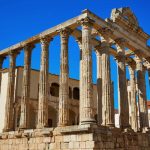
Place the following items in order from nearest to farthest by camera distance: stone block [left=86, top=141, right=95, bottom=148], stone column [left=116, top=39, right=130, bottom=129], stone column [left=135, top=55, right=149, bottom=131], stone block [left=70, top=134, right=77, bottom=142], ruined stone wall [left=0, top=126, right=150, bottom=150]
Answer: stone block [left=86, top=141, right=95, bottom=148] < ruined stone wall [left=0, top=126, right=150, bottom=150] < stone block [left=70, top=134, right=77, bottom=142] < stone column [left=116, top=39, right=130, bottom=129] < stone column [left=135, top=55, right=149, bottom=131]

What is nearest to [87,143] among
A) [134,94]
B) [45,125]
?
[45,125]

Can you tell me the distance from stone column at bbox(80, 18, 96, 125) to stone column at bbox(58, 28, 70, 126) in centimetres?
177

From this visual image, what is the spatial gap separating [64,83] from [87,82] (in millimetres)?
2324

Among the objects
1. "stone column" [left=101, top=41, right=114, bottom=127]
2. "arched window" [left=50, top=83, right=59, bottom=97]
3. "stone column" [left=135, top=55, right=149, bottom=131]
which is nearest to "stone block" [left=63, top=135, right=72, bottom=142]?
"stone column" [left=101, top=41, right=114, bottom=127]

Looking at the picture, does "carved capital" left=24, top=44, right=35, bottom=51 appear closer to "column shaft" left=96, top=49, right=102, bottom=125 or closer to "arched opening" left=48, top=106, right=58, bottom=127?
"column shaft" left=96, top=49, right=102, bottom=125

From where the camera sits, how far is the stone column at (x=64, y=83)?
750 inches

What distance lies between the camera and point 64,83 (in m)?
19.8

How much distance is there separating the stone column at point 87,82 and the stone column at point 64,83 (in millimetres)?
1766

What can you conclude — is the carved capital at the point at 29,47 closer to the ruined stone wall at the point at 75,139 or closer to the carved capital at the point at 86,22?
the carved capital at the point at 86,22

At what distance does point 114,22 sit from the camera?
22172 millimetres

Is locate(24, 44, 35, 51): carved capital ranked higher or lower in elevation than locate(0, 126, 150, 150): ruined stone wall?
higher

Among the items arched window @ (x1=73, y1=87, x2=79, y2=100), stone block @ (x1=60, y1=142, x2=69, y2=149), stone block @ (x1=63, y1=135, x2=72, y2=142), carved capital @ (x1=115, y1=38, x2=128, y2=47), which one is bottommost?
stone block @ (x1=60, y1=142, x2=69, y2=149)

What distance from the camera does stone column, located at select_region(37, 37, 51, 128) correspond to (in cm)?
2042

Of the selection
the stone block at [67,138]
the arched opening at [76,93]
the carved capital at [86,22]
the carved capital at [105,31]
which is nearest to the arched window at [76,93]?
the arched opening at [76,93]
